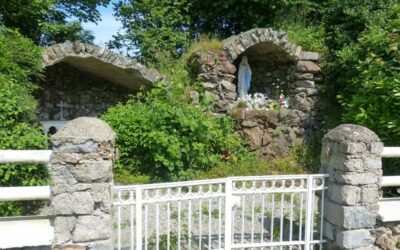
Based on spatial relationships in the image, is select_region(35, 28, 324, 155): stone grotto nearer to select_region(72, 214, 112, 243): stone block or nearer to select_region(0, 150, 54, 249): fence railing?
select_region(0, 150, 54, 249): fence railing

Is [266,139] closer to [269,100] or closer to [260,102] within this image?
[260,102]

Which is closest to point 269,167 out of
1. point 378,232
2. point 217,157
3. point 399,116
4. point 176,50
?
point 217,157

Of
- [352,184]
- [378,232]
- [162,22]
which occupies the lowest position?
[378,232]

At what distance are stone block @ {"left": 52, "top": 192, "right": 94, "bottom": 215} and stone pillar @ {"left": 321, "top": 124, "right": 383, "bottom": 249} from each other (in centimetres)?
250

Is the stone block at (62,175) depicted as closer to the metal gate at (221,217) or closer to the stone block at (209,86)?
the metal gate at (221,217)

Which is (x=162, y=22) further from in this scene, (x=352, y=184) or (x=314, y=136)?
(x=352, y=184)

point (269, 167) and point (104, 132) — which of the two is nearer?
point (104, 132)

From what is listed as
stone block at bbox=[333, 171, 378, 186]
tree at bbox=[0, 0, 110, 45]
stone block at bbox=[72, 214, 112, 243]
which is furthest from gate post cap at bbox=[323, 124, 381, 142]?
tree at bbox=[0, 0, 110, 45]

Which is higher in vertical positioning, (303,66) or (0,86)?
(303,66)

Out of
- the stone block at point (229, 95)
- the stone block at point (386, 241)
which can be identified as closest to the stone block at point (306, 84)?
the stone block at point (229, 95)

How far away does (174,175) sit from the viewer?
20.4ft

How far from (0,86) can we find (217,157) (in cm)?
377

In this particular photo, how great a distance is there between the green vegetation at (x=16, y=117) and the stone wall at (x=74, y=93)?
Answer: 9.10 feet

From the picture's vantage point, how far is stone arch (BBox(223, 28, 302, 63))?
809 cm
